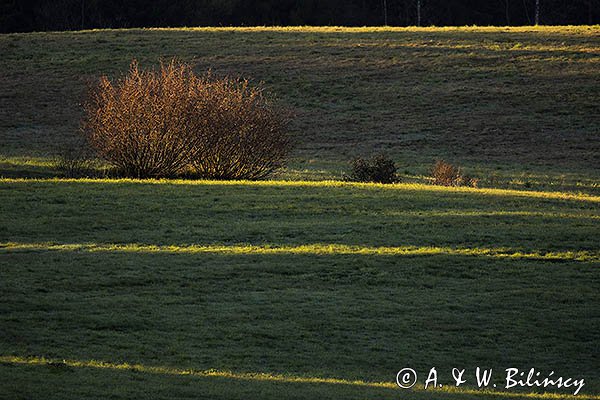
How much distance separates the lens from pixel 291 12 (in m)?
83.5

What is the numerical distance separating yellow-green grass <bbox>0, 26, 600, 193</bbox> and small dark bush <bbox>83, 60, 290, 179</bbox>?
3.47m

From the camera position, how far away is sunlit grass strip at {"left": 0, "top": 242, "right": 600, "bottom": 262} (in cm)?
1806

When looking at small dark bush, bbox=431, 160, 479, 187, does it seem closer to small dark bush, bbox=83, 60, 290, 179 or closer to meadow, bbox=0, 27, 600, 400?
meadow, bbox=0, 27, 600, 400

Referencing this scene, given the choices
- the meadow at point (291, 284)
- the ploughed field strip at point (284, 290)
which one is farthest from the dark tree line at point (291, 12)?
the ploughed field strip at point (284, 290)

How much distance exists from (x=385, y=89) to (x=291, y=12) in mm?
32783

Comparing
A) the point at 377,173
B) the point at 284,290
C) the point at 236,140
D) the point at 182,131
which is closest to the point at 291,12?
the point at 377,173

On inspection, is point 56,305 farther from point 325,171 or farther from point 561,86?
point 561,86

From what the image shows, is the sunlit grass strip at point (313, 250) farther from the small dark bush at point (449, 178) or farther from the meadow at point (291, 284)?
the small dark bush at point (449, 178)

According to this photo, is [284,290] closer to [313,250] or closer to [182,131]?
[313,250]

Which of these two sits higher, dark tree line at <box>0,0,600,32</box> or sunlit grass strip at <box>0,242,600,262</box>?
dark tree line at <box>0,0,600,32</box>

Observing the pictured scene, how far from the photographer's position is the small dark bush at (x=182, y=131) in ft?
91.6

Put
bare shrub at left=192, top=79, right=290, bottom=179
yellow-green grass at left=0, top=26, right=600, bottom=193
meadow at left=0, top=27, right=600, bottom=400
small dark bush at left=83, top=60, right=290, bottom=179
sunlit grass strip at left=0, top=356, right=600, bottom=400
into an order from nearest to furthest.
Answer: sunlit grass strip at left=0, top=356, right=600, bottom=400 < meadow at left=0, top=27, right=600, bottom=400 < small dark bush at left=83, top=60, right=290, bottom=179 < bare shrub at left=192, top=79, right=290, bottom=179 < yellow-green grass at left=0, top=26, right=600, bottom=193

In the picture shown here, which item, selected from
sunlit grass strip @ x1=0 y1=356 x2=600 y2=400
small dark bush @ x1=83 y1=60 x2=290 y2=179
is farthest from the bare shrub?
sunlit grass strip @ x1=0 y1=356 x2=600 y2=400

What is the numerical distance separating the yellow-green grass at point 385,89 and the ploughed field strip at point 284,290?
414 inches
